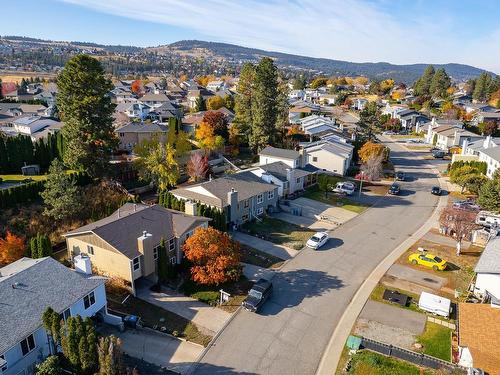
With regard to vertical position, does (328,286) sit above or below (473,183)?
below

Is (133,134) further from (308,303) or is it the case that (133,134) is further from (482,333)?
(482,333)

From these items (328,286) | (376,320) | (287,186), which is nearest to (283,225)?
(287,186)

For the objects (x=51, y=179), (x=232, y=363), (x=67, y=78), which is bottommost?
(x=232, y=363)

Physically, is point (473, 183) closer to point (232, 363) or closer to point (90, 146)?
point (232, 363)

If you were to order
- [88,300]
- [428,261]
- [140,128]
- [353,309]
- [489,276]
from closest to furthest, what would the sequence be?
[88,300], [353,309], [489,276], [428,261], [140,128]

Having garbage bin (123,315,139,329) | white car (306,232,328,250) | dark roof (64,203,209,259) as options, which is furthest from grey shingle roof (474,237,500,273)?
garbage bin (123,315,139,329)

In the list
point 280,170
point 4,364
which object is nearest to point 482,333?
point 4,364
